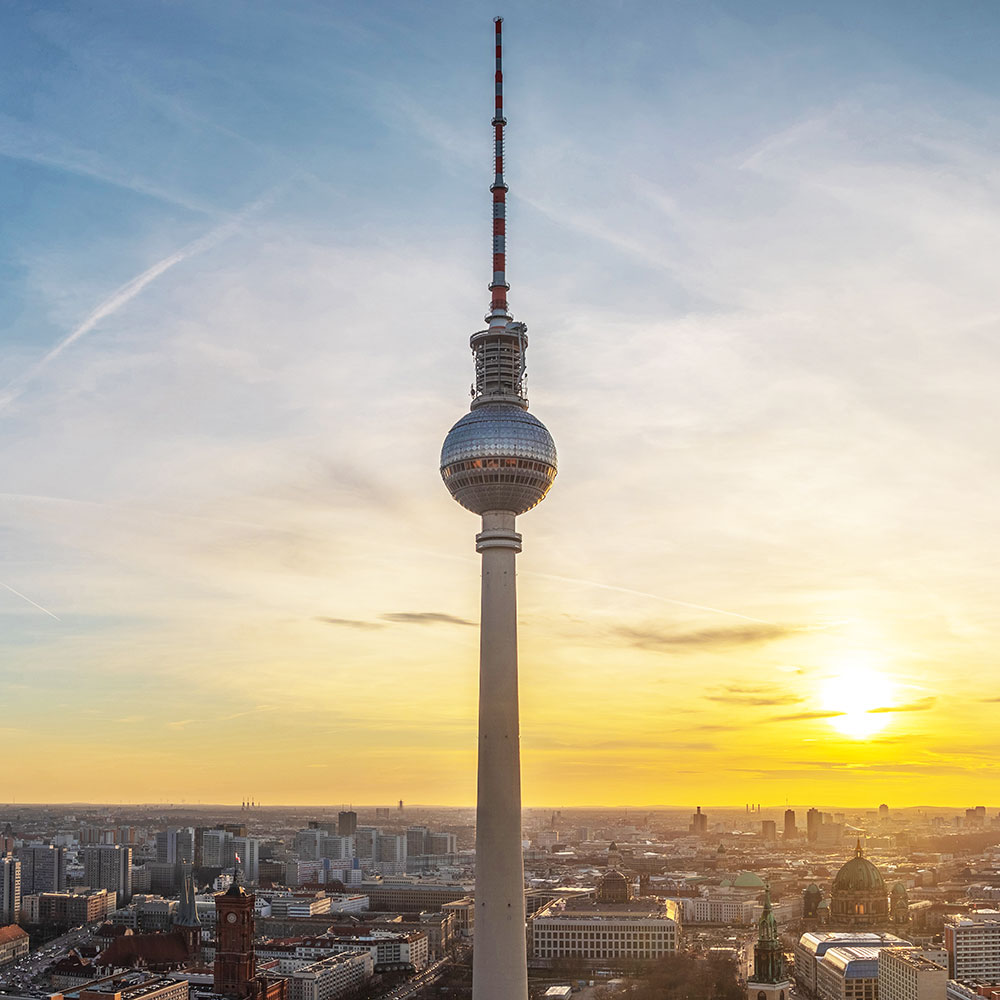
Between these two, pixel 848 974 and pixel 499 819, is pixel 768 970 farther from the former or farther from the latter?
pixel 499 819

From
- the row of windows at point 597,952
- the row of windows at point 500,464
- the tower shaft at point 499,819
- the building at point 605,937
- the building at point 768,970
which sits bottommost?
the row of windows at point 597,952

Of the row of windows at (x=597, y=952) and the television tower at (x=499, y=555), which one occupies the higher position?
the television tower at (x=499, y=555)

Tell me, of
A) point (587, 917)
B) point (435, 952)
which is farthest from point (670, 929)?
point (435, 952)

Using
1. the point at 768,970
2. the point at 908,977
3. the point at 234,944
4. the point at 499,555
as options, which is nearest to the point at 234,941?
the point at 234,944

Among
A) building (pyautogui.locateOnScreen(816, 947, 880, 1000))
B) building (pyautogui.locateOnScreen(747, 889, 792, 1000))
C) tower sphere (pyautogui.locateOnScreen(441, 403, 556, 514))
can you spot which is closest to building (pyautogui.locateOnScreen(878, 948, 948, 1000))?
building (pyautogui.locateOnScreen(816, 947, 880, 1000))

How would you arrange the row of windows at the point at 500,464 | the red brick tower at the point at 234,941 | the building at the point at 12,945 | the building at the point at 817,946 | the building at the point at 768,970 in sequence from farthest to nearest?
the building at the point at 12,945 < the building at the point at 817,946 < the red brick tower at the point at 234,941 < the building at the point at 768,970 < the row of windows at the point at 500,464

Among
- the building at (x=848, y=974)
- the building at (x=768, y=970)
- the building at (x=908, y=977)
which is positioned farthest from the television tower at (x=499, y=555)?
the building at (x=848, y=974)

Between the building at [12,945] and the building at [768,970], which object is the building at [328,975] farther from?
the building at [768,970]
